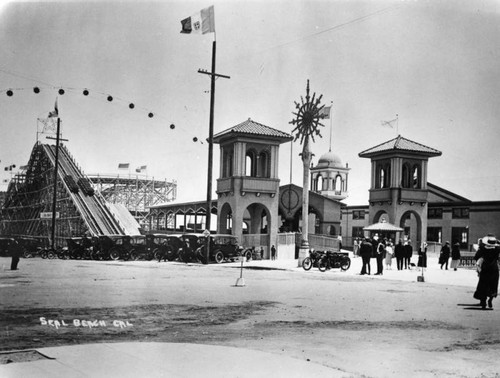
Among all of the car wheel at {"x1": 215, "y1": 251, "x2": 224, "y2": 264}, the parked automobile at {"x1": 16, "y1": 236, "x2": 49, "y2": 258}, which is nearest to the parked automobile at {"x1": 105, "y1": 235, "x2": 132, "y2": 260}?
the parked automobile at {"x1": 16, "y1": 236, "x2": 49, "y2": 258}

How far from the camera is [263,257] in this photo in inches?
1571

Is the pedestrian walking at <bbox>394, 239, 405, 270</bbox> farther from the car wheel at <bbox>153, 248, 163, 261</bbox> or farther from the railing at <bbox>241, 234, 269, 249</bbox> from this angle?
the car wheel at <bbox>153, 248, 163, 261</bbox>

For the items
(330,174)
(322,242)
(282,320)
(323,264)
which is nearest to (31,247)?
(322,242)

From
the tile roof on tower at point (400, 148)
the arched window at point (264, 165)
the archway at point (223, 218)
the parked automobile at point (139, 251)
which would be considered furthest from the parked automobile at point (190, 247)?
the tile roof on tower at point (400, 148)

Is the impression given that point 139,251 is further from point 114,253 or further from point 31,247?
point 31,247

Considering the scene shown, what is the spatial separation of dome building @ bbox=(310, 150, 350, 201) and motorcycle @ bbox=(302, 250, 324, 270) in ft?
188

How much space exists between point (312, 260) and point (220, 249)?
6541 mm

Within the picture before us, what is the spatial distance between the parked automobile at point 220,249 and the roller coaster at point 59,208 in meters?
14.6

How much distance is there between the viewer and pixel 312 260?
29016 millimetres

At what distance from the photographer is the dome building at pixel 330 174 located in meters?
86.6

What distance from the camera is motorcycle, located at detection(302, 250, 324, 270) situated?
93.6 feet

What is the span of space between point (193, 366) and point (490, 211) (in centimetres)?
4776

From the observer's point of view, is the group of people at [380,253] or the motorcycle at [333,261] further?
the motorcycle at [333,261]

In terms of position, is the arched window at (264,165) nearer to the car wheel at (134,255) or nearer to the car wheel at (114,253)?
the car wheel at (134,255)
